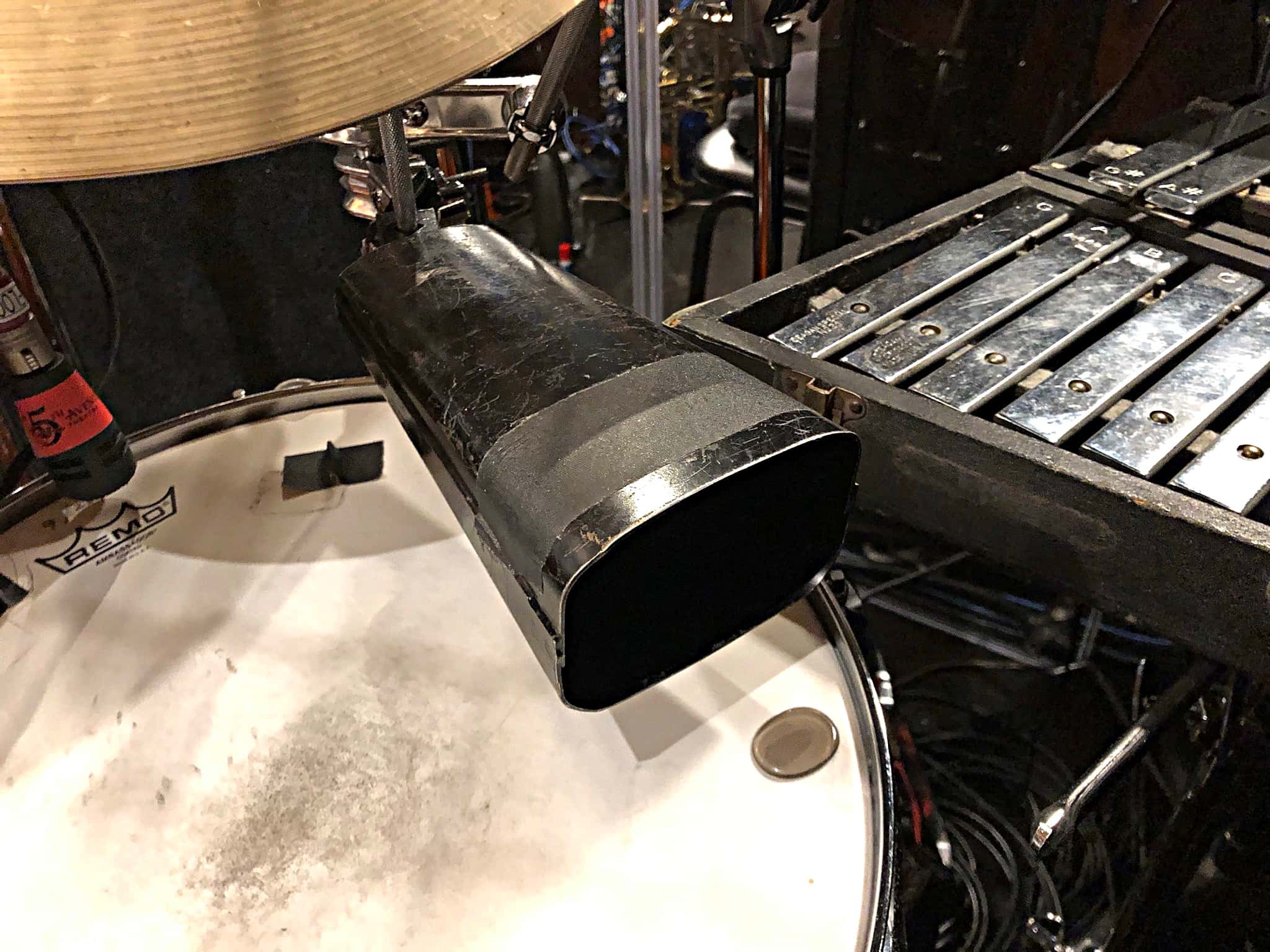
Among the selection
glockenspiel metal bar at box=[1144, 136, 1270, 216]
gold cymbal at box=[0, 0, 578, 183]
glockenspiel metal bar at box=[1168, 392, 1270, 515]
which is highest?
gold cymbal at box=[0, 0, 578, 183]

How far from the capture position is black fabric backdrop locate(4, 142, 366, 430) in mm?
1121

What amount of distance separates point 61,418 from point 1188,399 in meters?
0.86

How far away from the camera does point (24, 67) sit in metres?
0.31

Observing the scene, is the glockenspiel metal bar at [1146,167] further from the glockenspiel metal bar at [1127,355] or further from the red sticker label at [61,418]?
the red sticker label at [61,418]

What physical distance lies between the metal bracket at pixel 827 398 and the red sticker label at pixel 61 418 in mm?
571

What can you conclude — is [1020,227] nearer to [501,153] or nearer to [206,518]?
[501,153]

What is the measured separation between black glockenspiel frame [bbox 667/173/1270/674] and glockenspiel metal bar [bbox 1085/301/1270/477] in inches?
0.7

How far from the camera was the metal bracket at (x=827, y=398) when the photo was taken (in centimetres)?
62

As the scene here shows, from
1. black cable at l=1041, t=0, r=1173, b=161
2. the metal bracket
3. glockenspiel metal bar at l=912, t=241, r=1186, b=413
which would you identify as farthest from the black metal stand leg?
the metal bracket

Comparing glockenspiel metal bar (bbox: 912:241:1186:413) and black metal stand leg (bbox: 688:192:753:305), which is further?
black metal stand leg (bbox: 688:192:753:305)

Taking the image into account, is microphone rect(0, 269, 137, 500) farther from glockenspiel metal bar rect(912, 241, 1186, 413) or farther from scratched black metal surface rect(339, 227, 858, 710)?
glockenspiel metal bar rect(912, 241, 1186, 413)

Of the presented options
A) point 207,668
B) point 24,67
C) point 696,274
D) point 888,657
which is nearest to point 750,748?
point 207,668

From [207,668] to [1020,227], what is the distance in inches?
29.7

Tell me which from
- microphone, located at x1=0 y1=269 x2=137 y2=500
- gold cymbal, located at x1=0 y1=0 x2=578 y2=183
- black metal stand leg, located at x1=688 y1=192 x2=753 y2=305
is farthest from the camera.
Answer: black metal stand leg, located at x1=688 y1=192 x2=753 y2=305
